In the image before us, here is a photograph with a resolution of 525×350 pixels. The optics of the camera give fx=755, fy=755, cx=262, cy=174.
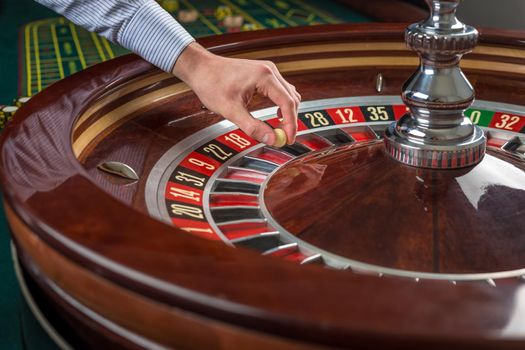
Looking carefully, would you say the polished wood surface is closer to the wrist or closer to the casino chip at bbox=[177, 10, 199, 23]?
the wrist

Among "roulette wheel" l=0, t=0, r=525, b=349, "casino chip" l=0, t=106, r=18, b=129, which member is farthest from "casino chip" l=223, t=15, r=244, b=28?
"casino chip" l=0, t=106, r=18, b=129

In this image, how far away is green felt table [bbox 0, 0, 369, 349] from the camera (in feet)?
7.94

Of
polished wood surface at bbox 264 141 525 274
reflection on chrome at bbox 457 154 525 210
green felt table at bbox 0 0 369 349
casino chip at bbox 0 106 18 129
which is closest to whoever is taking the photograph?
polished wood surface at bbox 264 141 525 274

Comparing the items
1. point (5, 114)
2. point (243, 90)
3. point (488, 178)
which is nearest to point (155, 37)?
point (243, 90)

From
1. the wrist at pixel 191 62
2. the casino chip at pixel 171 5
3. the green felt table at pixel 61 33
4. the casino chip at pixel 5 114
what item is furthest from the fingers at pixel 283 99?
the casino chip at pixel 171 5

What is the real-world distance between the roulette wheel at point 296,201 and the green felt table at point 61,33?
333mm

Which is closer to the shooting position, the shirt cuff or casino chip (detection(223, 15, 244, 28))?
the shirt cuff

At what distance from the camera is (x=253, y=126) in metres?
1.45

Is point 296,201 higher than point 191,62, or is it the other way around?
point 191,62

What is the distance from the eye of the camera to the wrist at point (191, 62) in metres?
1.53

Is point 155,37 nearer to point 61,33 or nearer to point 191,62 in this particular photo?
point 191,62

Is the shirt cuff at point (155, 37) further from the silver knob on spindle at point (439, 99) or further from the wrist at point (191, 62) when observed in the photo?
the silver knob on spindle at point (439, 99)

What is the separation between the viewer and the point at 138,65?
5.36ft

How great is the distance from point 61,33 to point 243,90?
1.87 meters
